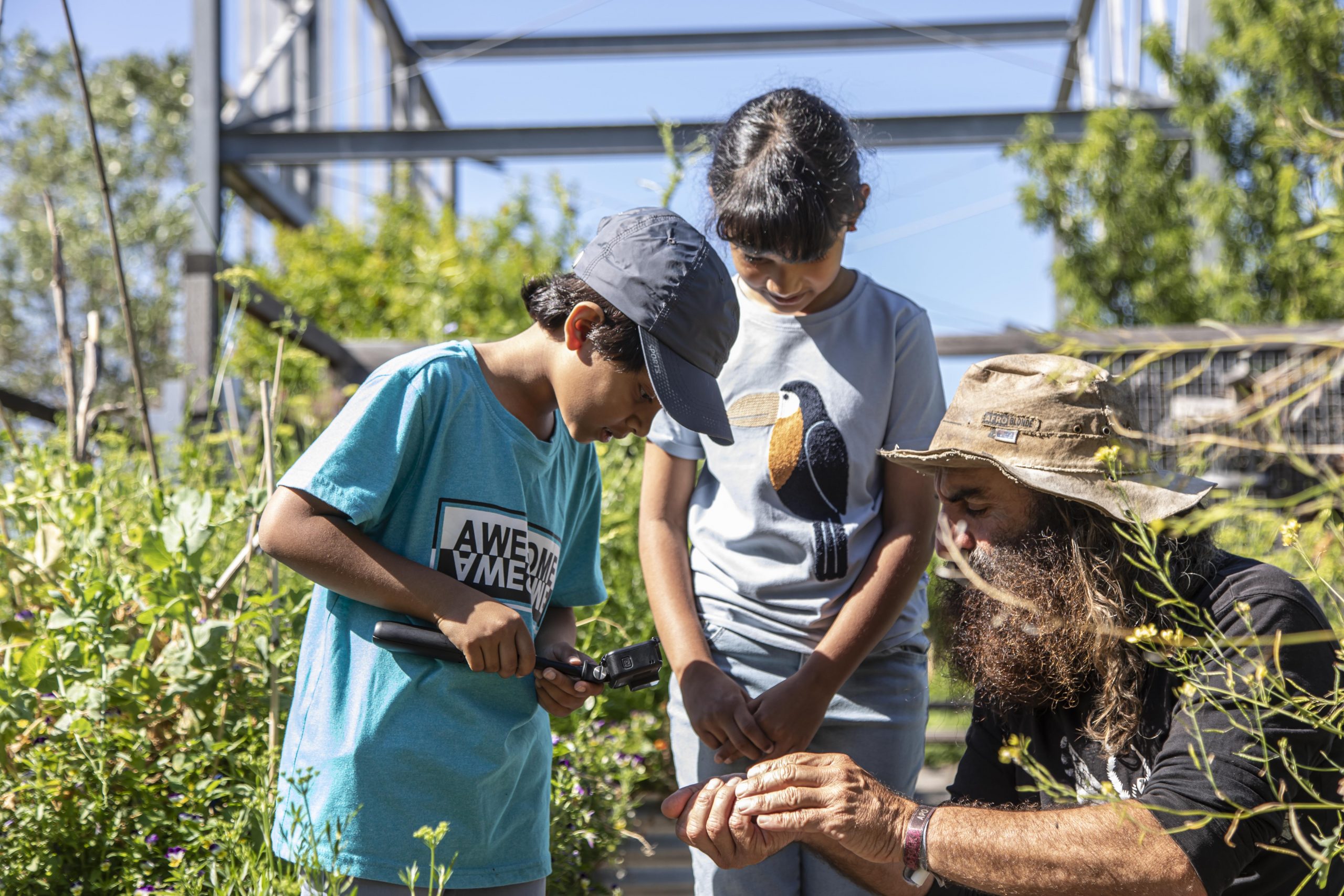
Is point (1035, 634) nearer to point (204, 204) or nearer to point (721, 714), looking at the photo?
point (721, 714)

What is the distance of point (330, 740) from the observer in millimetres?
1528

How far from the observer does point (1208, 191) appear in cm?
891

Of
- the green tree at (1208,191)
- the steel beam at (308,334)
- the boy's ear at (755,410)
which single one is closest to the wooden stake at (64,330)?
the steel beam at (308,334)

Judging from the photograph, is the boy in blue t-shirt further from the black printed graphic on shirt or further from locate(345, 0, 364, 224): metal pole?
locate(345, 0, 364, 224): metal pole

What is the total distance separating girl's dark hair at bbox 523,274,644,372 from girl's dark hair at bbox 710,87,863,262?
379 mm

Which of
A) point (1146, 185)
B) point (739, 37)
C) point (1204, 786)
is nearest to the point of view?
point (1204, 786)

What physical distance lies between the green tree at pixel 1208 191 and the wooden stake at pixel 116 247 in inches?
288

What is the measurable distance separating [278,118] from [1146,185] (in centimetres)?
721

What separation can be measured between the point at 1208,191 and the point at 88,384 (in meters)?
8.65

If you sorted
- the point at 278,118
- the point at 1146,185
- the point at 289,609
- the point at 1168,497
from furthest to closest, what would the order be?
the point at 1146,185 → the point at 278,118 → the point at 289,609 → the point at 1168,497

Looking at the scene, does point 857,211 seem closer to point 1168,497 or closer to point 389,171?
point 1168,497

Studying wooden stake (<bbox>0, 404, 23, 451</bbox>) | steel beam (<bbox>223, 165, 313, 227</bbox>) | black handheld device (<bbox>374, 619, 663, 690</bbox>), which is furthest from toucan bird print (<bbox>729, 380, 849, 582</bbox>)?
steel beam (<bbox>223, 165, 313, 227</bbox>)

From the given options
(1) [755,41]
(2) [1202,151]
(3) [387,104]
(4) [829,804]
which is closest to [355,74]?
(3) [387,104]

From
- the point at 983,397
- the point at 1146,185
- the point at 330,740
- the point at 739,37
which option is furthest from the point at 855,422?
the point at 739,37
